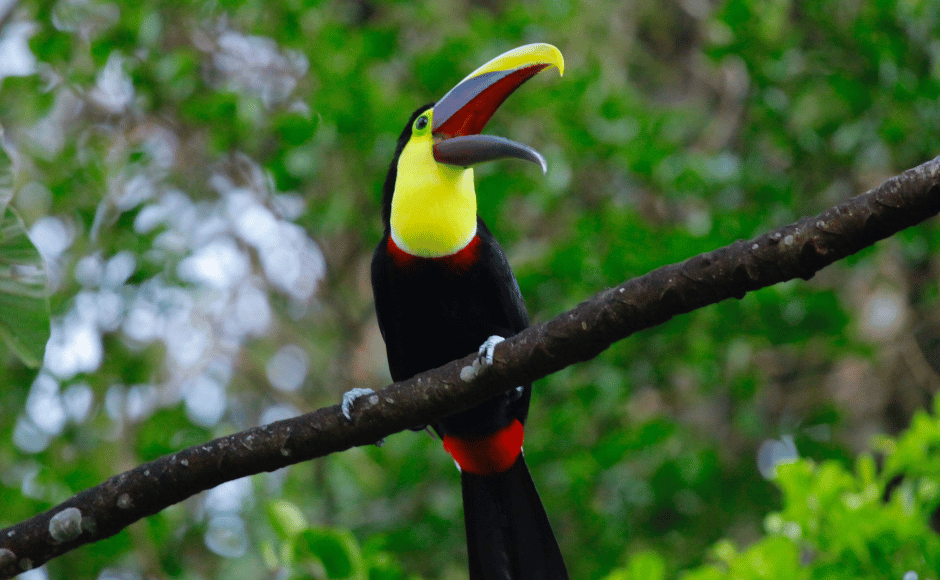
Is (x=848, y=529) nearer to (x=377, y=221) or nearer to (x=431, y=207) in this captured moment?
(x=431, y=207)

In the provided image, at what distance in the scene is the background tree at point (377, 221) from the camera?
12.1 ft

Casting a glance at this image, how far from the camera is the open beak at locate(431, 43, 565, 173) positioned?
248cm

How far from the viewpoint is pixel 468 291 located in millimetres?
2637

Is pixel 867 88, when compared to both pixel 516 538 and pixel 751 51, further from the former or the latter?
pixel 516 538

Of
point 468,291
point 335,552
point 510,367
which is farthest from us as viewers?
point 468,291

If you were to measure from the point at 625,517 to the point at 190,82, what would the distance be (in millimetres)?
2634

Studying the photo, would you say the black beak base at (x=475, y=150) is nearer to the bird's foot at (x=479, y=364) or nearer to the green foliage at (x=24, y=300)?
the bird's foot at (x=479, y=364)

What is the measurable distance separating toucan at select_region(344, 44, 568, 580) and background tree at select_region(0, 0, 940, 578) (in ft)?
3.02

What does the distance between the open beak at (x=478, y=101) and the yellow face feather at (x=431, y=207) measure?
Result: 0.17 ft

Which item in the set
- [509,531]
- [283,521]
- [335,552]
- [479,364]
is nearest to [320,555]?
[335,552]

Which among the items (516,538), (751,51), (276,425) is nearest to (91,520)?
(276,425)

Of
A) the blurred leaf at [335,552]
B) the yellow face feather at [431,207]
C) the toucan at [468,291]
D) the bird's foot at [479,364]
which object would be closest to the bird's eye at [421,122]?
the toucan at [468,291]

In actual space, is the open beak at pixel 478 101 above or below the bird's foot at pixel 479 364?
above

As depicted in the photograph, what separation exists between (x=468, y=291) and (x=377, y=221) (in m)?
1.69
